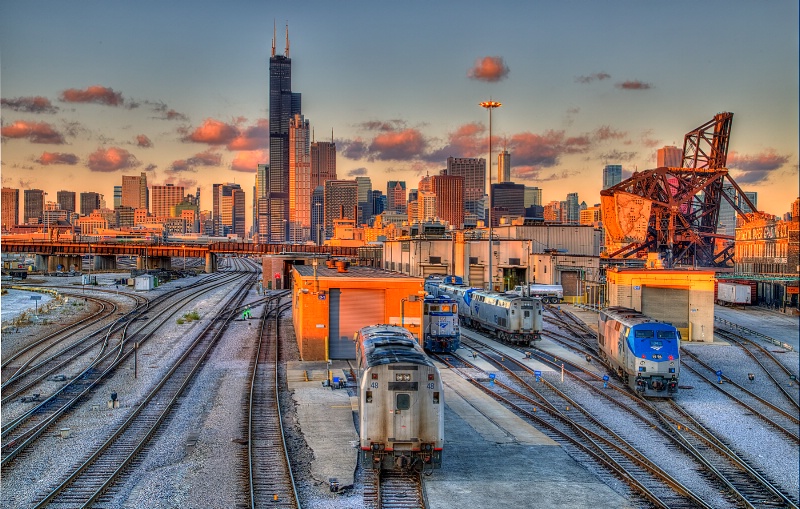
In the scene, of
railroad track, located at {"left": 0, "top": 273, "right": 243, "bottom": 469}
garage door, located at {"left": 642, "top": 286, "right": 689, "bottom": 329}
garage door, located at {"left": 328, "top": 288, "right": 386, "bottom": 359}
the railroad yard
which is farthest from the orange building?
garage door, located at {"left": 642, "top": 286, "right": 689, "bottom": 329}

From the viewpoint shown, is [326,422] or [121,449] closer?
[121,449]

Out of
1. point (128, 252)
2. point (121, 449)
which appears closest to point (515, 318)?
point (121, 449)

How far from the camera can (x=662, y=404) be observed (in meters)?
28.3

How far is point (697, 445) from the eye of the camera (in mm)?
22625

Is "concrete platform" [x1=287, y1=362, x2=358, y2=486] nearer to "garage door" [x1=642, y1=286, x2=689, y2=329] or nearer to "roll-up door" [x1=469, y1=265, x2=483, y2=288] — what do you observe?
"garage door" [x1=642, y1=286, x2=689, y2=329]

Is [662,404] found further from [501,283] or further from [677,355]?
[501,283]

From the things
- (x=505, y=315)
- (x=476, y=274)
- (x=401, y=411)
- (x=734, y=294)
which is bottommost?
(x=734, y=294)

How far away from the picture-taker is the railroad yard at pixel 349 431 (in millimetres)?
17672

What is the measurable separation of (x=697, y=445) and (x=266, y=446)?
548 inches

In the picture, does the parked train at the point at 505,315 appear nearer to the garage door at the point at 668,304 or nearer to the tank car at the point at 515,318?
the tank car at the point at 515,318

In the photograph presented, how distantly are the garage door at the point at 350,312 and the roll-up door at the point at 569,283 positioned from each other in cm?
4291

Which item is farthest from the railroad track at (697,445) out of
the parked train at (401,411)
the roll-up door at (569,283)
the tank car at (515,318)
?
the roll-up door at (569,283)

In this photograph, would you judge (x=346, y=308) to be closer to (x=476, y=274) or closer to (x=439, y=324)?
(x=439, y=324)

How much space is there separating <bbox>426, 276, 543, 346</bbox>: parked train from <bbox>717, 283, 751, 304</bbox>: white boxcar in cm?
3899
